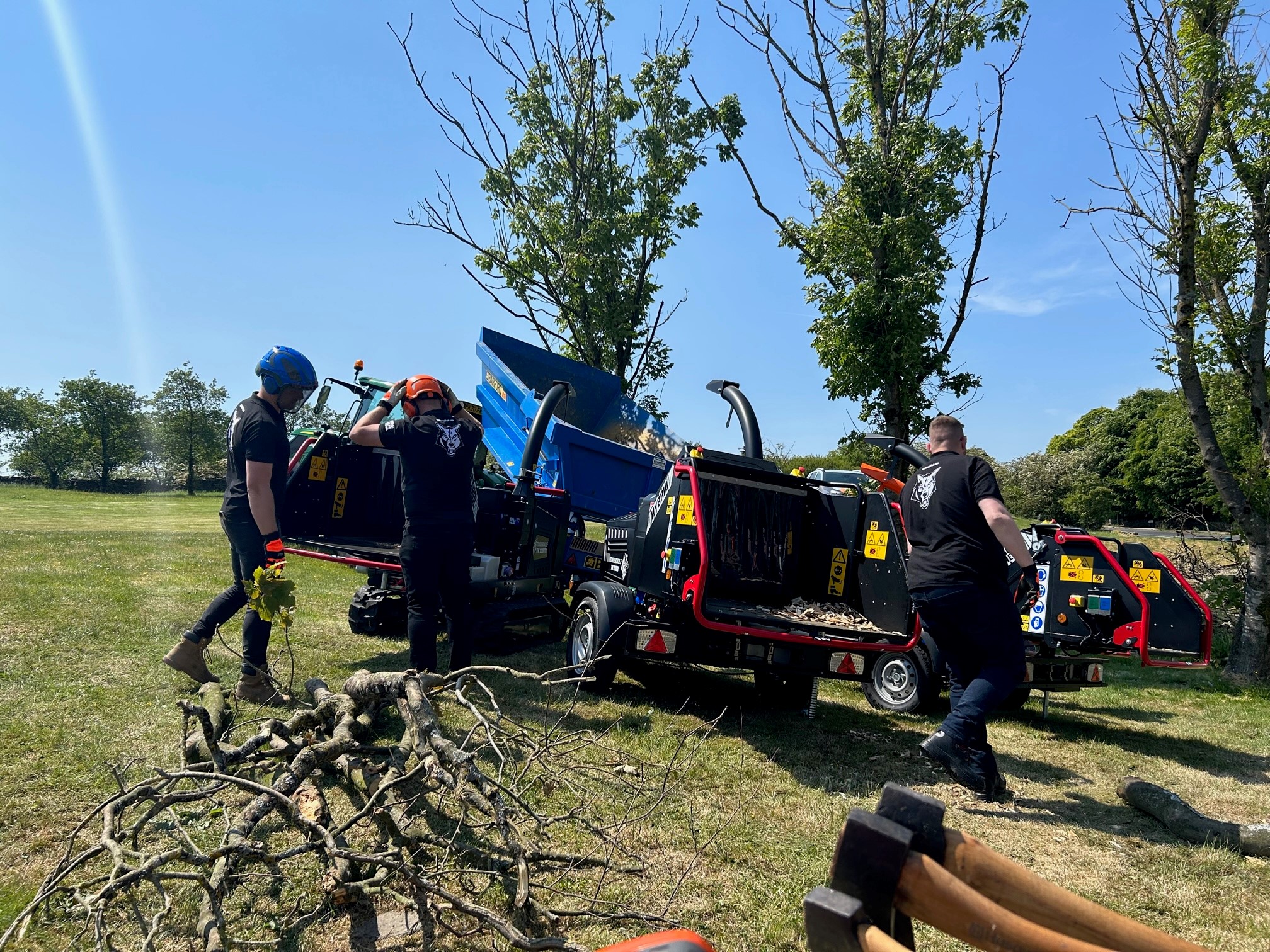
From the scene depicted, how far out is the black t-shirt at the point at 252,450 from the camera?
511 cm

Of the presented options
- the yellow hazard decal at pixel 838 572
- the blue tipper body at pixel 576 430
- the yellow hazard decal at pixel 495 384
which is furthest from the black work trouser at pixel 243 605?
the yellow hazard decal at pixel 495 384

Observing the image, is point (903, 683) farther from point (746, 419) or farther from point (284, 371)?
point (284, 371)

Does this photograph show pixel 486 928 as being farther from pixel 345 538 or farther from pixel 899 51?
pixel 899 51

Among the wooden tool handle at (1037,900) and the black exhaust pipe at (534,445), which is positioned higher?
the black exhaust pipe at (534,445)

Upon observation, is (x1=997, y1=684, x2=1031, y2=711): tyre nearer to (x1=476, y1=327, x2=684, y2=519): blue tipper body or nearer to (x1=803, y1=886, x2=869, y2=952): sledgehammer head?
(x1=476, y1=327, x2=684, y2=519): blue tipper body

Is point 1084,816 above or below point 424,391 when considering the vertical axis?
below

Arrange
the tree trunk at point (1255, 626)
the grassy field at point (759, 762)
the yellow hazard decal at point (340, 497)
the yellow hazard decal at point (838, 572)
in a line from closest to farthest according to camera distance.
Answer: the grassy field at point (759, 762), the yellow hazard decal at point (838, 572), the yellow hazard decal at point (340, 497), the tree trunk at point (1255, 626)

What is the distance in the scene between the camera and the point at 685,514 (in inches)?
222

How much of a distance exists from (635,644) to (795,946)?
2901mm

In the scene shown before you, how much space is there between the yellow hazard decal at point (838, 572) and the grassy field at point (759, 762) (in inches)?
39.7

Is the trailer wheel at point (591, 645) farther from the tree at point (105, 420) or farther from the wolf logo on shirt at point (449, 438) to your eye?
the tree at point (105, 420)

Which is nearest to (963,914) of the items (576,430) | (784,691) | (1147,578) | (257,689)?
(257,689)

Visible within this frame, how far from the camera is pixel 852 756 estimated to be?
5.14 meters

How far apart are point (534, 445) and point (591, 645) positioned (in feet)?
7.46
